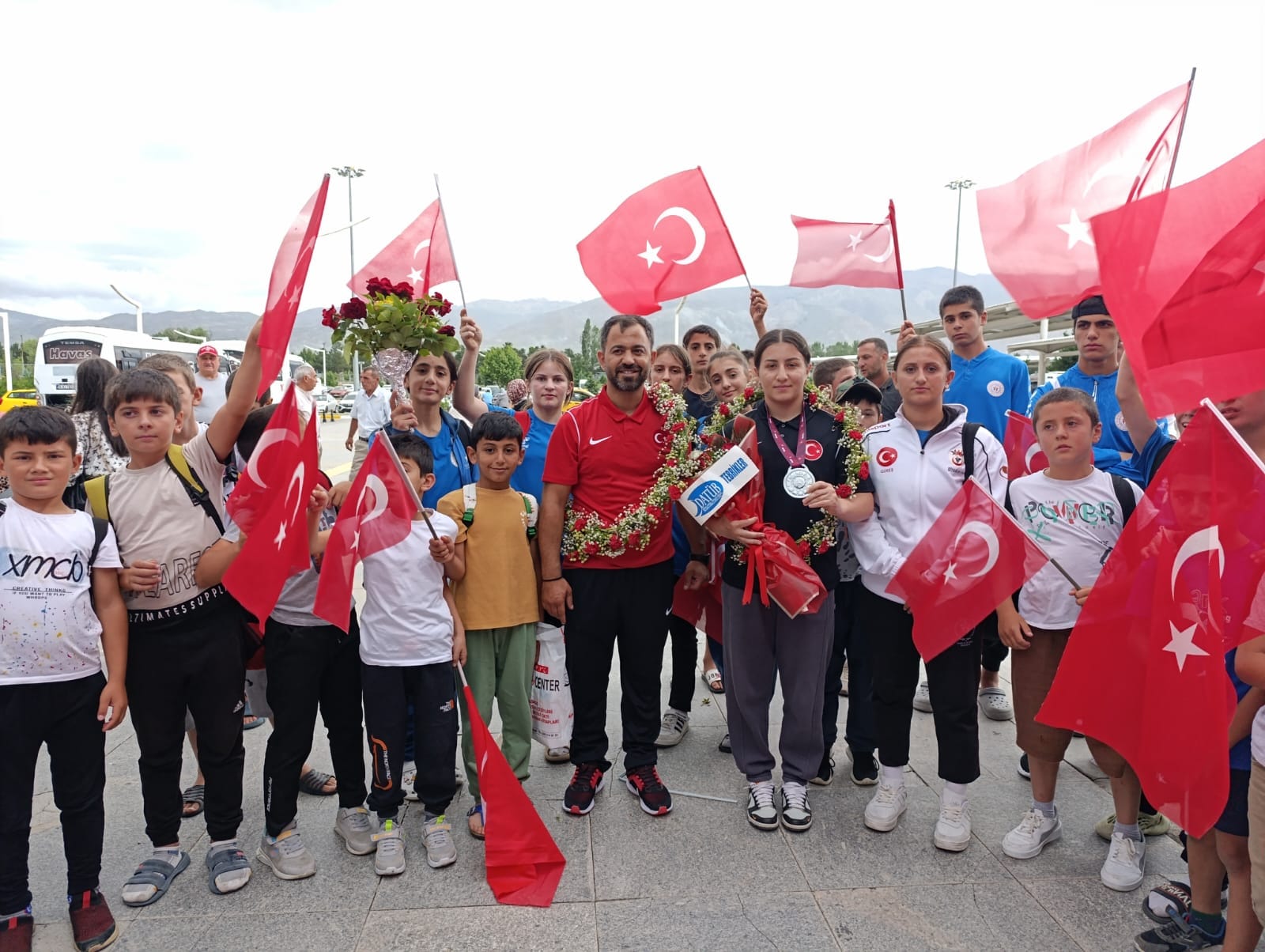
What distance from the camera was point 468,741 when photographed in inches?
149

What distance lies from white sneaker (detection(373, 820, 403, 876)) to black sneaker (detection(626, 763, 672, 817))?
1.15m

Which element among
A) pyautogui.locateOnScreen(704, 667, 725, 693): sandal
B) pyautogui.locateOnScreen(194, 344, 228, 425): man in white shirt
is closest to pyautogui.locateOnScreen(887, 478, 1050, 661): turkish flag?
pyautogui.locateOnScreen(704, 667, 725, 693): sandal

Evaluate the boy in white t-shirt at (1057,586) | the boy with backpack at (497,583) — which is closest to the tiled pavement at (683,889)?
the boy in white t-shirt at (1057,586)

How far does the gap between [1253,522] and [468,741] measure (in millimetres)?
3313

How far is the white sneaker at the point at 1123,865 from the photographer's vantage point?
3.17 m

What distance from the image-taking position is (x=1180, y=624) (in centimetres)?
255

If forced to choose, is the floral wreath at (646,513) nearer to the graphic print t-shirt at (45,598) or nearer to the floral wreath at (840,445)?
the floral wreath at (840,445)

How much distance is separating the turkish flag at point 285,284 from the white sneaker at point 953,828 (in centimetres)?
349

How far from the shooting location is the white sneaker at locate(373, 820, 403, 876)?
10.8 feet

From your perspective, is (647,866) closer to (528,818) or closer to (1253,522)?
(528,818)

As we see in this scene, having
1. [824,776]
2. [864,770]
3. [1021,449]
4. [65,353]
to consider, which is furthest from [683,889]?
[65,353]

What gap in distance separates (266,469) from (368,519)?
481 mm

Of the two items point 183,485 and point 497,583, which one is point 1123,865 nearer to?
point 497,583

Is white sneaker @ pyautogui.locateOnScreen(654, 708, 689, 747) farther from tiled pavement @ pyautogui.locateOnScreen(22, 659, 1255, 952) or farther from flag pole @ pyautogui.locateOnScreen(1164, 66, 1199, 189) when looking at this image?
flag pole @ pyautogui.locateOnScreen(1164, 66, 1199, 189)
